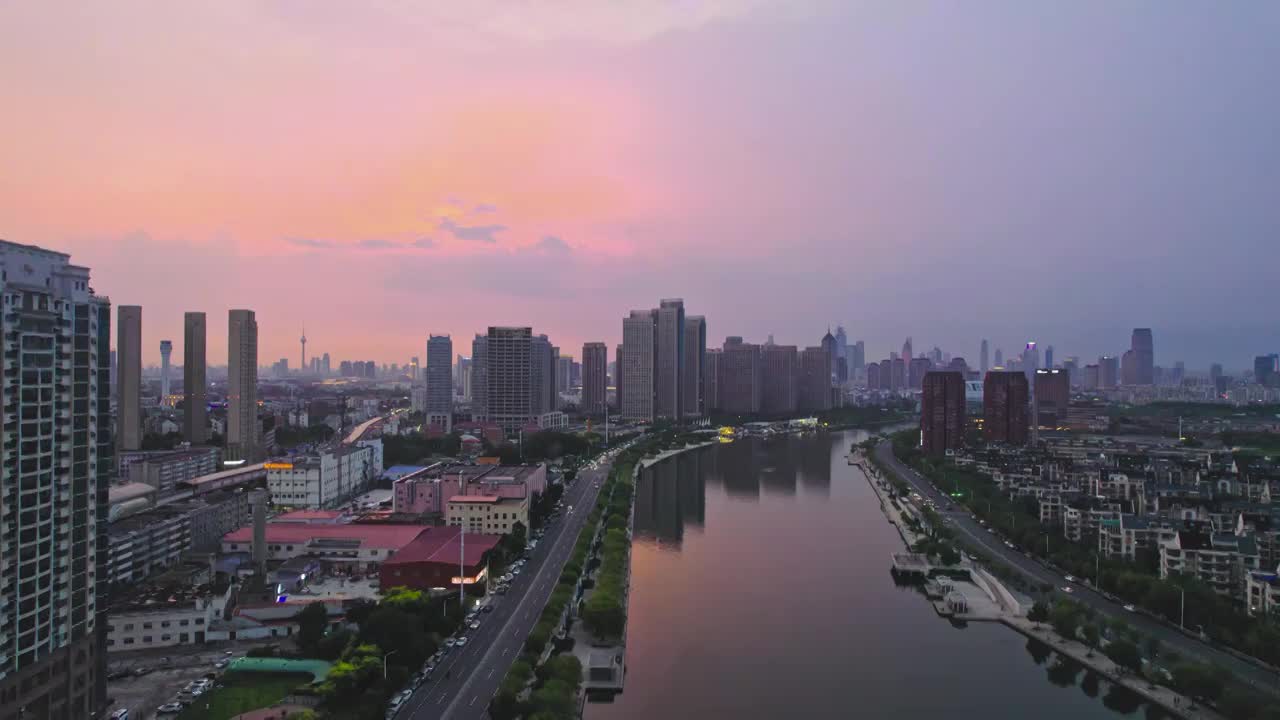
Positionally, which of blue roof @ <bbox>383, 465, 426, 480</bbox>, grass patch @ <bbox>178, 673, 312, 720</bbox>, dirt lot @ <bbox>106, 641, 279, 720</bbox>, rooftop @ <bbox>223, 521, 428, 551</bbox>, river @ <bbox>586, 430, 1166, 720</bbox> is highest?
blue roof @ <bbox>383, 465, 426, 480</bbox>

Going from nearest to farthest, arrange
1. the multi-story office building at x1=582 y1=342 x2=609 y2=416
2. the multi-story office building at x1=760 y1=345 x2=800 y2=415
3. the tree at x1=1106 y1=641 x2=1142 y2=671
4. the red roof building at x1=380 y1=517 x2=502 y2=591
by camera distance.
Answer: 1. the tree at x1=1106 y1=641 x2=1142 y2=671
2. the red roof building at x1=380 y1=517 x2=502 y2=591
3. the multi-story office building at x1=582 y1=342 x2=609 y2=416
4. the multi-story office building at x1=760 y1=345 x2=800 y2=415

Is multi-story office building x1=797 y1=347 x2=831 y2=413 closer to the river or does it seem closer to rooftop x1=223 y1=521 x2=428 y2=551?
the river

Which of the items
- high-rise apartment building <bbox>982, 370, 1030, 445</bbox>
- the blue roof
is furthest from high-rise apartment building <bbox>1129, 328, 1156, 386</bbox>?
the blue roof

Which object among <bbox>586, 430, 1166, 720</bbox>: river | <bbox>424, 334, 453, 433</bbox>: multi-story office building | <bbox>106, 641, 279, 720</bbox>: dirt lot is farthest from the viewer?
<bbox>424, 334, 453, 433</bbox>: multi-story office building

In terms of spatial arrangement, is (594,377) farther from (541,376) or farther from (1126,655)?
(1126,655)

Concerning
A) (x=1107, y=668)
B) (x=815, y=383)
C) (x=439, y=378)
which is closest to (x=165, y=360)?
(x=439, y=378)

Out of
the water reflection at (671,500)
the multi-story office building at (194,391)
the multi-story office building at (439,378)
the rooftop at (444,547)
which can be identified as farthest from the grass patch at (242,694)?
the multi-story office building at (439,378)

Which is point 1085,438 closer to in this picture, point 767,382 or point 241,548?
point 767,382

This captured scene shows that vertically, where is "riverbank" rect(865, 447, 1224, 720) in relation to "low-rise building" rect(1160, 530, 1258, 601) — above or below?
below
